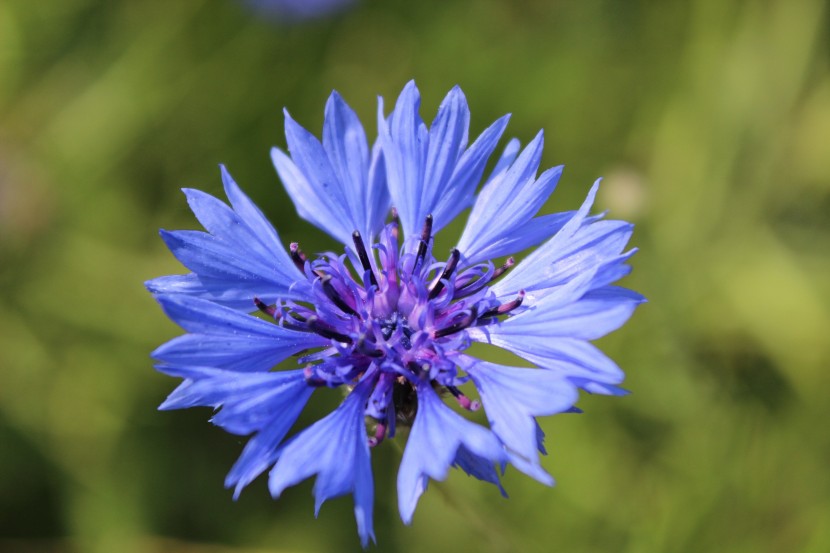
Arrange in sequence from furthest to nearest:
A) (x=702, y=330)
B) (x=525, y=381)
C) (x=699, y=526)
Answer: (x=702, y=330)
(x=699, y=526)
(x=525, y=381)

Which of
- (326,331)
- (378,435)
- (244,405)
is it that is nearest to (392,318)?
(326,331)

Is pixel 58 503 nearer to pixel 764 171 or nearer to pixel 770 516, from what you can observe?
pixel 770 516

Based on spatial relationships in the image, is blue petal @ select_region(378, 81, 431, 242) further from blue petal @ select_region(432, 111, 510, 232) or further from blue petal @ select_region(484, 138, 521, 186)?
blue petal @ select_region(484, 138, 521, 186)

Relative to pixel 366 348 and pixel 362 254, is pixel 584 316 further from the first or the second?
pixel 362 254

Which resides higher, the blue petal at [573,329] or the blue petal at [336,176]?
the blue petal at [336,176]

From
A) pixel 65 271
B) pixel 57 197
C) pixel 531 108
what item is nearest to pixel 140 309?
pixel 65 271

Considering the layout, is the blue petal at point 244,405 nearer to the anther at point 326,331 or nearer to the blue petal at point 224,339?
the blue petal at point 224,339

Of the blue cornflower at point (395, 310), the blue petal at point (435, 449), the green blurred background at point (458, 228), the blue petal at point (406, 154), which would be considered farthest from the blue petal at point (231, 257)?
the green blurred background at point (458, 228)
